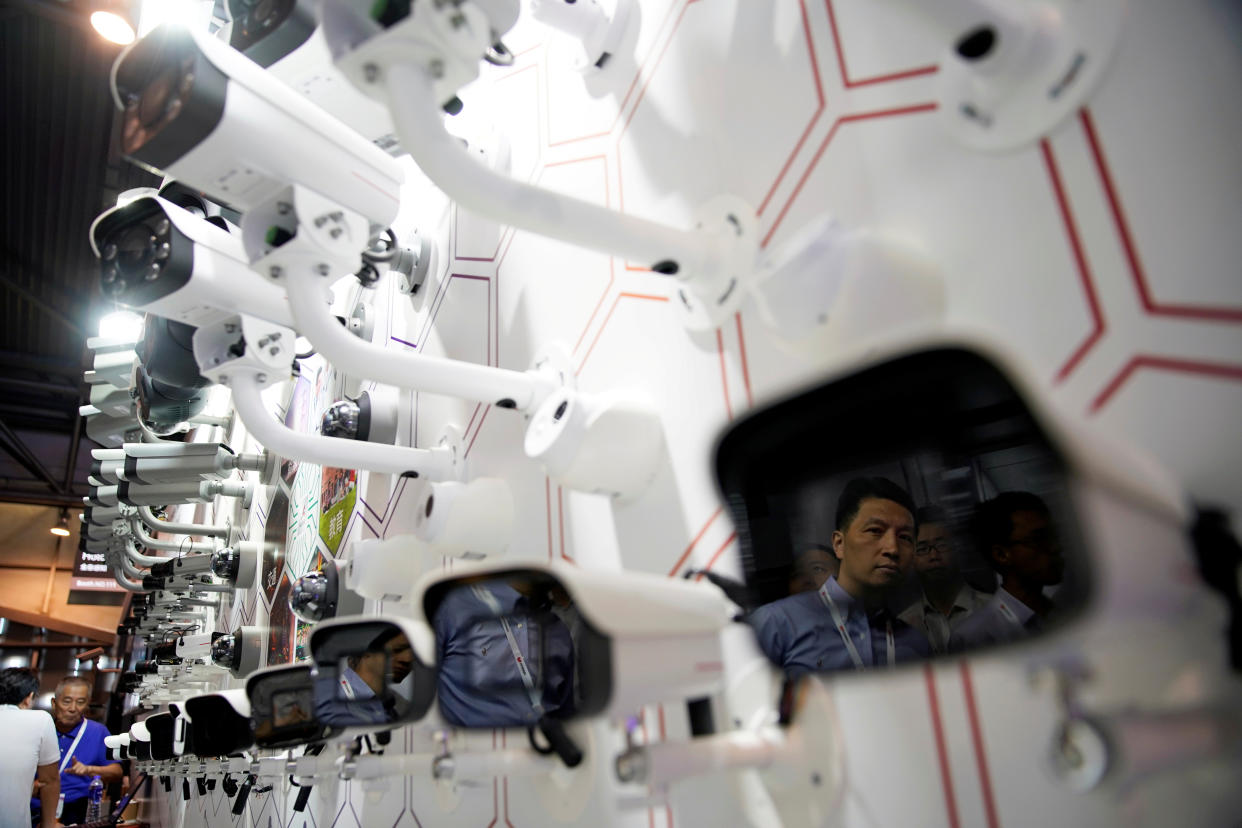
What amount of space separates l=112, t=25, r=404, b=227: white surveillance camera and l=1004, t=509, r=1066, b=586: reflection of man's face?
3.16 feet

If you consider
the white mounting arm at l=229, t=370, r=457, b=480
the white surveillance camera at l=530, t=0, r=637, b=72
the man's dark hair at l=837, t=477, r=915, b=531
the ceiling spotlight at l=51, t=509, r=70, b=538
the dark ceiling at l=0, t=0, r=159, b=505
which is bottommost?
the man's dark hair at l=837, t=477, r=915, b=531

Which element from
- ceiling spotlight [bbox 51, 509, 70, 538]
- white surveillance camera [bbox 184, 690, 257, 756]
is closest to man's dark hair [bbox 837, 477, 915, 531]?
white surveillance camera [bbox 184, 690, 257, 756]

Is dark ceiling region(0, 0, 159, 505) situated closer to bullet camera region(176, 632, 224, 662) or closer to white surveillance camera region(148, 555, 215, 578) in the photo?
white surveillance camera region(148, 555, 215, 578)

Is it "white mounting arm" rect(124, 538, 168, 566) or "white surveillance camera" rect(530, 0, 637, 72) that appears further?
"white mounting arm" rect(124, 538, 168, 566)

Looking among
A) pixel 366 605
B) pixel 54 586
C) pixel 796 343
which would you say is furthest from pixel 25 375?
pixel 796 343

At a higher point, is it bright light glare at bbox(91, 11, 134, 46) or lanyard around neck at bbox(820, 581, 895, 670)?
bright light glare at bbox(91, 11, 134, 46)

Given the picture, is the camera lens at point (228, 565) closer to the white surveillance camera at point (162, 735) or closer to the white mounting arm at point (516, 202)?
the white surveillance camera at point (162, 735)

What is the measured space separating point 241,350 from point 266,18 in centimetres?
56

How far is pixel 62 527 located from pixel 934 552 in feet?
38.7

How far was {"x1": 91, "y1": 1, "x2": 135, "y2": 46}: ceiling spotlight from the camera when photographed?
3.06 meters

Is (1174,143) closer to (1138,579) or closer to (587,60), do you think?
(1138,579)

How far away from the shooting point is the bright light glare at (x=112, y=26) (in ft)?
10.0

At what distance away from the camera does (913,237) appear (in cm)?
61

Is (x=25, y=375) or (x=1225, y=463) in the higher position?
(x=25, y=375)
